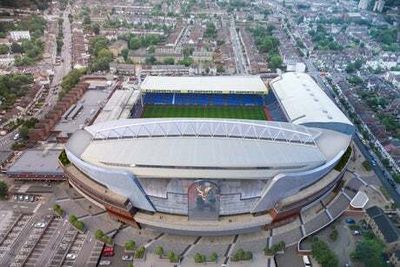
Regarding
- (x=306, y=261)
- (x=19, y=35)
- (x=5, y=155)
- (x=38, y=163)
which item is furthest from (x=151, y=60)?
(x=306, y=261)

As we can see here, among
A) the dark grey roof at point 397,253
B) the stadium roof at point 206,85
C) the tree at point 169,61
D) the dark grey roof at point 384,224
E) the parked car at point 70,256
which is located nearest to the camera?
the dark grey roof at point 397,253

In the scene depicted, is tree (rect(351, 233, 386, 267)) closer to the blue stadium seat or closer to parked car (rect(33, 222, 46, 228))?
parked car (rect(33, 222, 46, 228))

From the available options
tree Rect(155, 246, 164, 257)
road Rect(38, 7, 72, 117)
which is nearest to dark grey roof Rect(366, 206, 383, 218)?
tree Rect(155, 246, 164, 257)

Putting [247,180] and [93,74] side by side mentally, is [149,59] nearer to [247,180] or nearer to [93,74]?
[93,74]

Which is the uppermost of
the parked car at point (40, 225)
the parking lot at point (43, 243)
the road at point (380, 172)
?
the parked car at point (40, 225)

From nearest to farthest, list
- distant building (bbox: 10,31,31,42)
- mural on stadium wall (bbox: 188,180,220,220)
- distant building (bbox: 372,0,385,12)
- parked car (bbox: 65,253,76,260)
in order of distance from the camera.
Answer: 1. parked car (bbox: 65,253,76,260)
2. mural on stadium wall (bbox: 188,180,220,220)
3. distant building (bbox: 10,31,31,42)
4. distant building (bbox: 372,0,385,12)

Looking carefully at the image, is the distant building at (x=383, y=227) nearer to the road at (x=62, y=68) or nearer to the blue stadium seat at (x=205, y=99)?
the blue stadium seat at (x=205, y=99)

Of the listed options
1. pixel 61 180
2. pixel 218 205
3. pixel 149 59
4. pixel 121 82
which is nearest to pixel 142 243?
pixel 218 205

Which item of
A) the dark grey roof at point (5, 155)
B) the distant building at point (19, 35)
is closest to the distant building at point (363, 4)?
the distant building at point (19, 35)
